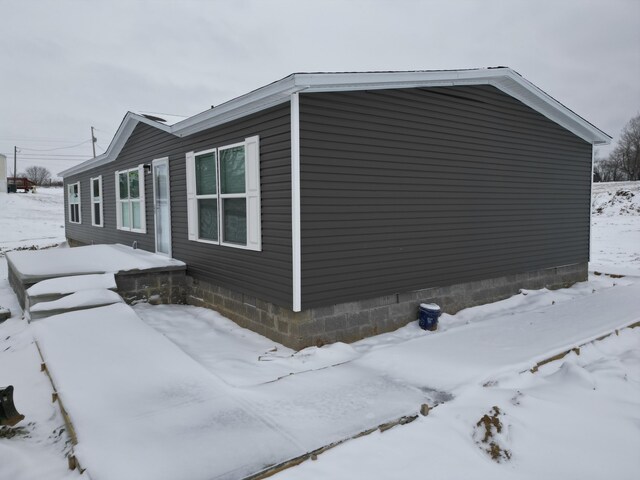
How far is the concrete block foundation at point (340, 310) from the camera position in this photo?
5.44 metres

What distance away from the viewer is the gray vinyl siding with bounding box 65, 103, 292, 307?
17.5 feet

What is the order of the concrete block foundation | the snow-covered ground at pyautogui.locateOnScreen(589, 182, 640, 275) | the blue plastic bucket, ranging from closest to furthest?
the concrete block foundation, the blue plastic bucket, the snow-covered ground at pyautogui.locateOnScreen(589, 182, 640, 275)

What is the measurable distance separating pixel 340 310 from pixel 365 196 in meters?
1.59

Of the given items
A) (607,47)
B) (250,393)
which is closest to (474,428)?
(250,393)

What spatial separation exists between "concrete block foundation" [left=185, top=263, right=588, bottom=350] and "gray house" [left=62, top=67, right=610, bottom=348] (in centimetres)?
3

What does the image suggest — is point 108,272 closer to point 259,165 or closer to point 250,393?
point 259,165

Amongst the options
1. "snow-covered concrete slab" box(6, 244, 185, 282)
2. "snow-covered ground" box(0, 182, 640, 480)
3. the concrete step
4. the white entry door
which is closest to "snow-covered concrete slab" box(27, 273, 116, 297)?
the concrete step

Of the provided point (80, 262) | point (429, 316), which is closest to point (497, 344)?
point (429, 316)

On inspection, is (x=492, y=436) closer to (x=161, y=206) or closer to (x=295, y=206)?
(x=295, y=206)

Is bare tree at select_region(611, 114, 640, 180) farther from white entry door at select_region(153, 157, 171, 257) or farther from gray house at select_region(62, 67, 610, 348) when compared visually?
white entry door at select_region(153, 157, 171, 257)

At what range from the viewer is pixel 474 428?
3.36 m

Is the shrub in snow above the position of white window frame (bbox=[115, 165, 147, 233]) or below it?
below

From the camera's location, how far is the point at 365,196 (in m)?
5.79

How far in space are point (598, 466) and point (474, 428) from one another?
2.91 ft
